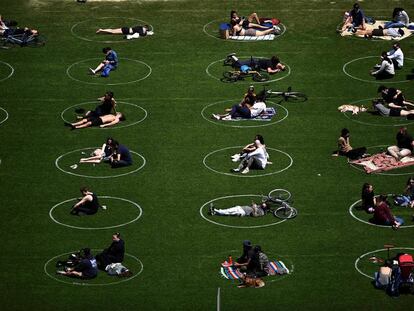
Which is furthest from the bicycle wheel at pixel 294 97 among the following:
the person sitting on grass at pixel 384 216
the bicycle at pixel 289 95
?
the person sitting on grass at pixel 384 216

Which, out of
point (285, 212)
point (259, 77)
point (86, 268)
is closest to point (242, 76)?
point (259, 77)

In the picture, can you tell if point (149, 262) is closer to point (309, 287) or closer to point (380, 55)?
point (309, 287)

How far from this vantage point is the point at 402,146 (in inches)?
2544

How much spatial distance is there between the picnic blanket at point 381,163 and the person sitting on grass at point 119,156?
10559mm

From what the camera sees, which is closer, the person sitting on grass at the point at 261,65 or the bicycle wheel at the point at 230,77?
the bicycle wheel at the point at 230,77

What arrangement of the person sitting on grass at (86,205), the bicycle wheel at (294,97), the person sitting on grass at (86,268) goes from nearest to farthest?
the person sitting on grass at (86,268), the person sitting on grass at (86,205), the bicycle wheel at (294,97)

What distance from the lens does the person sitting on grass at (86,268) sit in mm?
54750

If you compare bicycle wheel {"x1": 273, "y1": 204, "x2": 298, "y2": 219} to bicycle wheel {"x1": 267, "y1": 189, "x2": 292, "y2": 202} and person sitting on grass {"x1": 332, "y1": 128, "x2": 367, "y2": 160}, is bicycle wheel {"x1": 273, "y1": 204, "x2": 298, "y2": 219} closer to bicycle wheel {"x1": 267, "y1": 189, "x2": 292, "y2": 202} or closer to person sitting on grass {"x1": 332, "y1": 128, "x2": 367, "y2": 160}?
bicycle wheel {"x1": 267, "y1": 189, "x2": 292, "y2": 202}

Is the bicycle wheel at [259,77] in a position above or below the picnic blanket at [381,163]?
above

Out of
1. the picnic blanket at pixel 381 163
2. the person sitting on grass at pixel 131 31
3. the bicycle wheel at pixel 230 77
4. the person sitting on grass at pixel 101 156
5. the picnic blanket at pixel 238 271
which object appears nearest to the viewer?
the picnic blanket at pixel 238 271

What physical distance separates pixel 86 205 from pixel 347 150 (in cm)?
1329

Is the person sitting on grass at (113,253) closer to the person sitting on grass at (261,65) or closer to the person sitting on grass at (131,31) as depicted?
the person sitting on grass at (261,65)

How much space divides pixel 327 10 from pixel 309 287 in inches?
1320

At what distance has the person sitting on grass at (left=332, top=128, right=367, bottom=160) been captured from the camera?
213 feet
